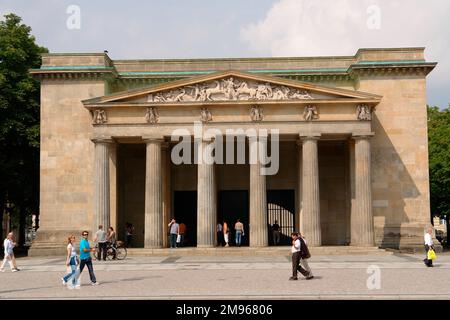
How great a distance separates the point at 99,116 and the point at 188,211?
1186 centimetres

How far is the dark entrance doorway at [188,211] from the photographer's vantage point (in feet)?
170

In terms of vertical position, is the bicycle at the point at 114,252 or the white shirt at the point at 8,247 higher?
the white shirt at the point at 8,247

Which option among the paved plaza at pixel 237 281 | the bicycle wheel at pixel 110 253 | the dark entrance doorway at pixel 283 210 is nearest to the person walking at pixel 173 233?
the bicycle wheel at pixel 110 253

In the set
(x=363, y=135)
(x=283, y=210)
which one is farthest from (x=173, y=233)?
(x=363, y=135)

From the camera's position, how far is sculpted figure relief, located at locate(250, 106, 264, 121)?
→ 43875mm

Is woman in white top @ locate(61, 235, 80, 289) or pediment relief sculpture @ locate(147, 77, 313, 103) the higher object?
pediment relief sculpture @ locate(147, 77, 313, 103)

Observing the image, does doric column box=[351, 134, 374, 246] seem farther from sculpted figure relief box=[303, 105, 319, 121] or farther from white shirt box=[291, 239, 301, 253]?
white shirt box=[291, 239, 301, 253]

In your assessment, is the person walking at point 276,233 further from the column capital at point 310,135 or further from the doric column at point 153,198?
the doric column at point 153,198

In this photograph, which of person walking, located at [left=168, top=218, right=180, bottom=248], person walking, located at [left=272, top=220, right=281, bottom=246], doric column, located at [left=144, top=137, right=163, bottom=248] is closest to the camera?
doric column, located at [left=144, top=137, right=163, bottom=248]

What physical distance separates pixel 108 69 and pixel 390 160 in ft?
70.3

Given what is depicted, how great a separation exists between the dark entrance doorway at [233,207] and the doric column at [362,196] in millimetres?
10889

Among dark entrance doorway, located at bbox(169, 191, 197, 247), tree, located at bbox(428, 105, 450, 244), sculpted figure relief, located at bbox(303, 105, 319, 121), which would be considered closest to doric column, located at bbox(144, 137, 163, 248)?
dark entrance doorway, located at bbox(169, 191, 197, 247)

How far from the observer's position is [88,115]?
48250 millimetres

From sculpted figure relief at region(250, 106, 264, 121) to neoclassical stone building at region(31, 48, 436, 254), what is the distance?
0.14 metres
